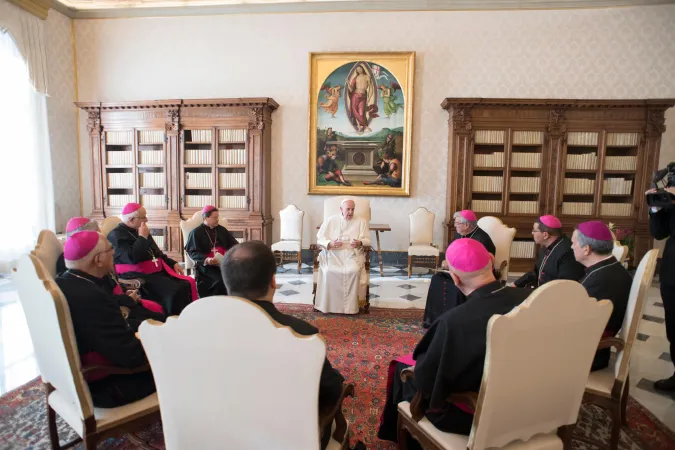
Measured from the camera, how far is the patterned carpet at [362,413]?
7.49 feet

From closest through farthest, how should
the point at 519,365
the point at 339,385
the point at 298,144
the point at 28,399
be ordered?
the point at 519,365
the point at 339,385
the point at 28,399
the point at 298,144

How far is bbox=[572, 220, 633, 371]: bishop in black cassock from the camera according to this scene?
88.5 inches

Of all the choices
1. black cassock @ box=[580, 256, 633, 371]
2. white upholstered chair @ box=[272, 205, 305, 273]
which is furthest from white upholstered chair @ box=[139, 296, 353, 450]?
white upholstered chair @ box=[272, 205, 305, 273]

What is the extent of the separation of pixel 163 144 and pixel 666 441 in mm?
7668

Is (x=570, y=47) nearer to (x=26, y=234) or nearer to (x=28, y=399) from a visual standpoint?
(x=28, y=399)

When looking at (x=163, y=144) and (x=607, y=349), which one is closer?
(x=607, y=349)

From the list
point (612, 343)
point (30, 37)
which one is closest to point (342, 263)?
point (612, 343)

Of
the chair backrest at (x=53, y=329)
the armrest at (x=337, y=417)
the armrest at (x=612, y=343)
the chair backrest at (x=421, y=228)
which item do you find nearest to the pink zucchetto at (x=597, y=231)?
the armrest at (x=612, y=343)

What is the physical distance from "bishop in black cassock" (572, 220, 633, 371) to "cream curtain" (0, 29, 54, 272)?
26.1ft

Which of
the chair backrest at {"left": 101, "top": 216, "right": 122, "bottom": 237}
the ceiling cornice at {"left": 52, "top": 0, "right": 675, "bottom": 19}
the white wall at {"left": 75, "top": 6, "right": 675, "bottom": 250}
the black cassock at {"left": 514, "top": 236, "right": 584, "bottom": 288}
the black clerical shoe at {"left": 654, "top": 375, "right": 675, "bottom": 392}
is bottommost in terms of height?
the black clerical shoe at {"left": 654, "top": 375, "right": 675, "bottom": 392}

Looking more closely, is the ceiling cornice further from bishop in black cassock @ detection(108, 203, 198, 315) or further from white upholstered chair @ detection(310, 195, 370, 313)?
bishop in black cassock @ detection(108, 203, 198, 315)

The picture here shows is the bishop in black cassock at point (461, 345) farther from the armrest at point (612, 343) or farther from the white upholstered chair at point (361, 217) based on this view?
the white upholstered chair at point (361, 217)

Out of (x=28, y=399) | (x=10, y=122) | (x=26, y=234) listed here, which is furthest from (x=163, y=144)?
(x=28, y=399)

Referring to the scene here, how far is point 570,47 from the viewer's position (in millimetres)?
6906
